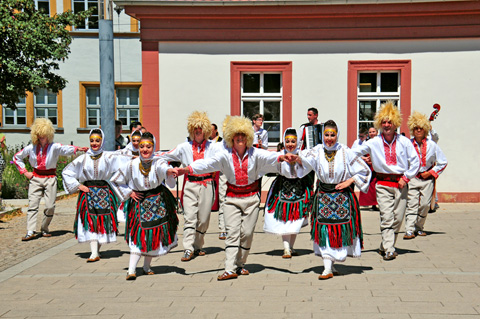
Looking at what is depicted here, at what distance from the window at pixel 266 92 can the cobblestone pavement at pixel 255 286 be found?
6308 millimetres

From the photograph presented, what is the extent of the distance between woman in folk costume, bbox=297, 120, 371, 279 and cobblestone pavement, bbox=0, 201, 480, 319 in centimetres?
36

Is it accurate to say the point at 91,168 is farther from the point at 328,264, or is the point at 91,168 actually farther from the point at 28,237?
the point at 328,264

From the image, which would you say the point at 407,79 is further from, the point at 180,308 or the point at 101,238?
the point at 180,308

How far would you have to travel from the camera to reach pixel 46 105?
27.8 metres

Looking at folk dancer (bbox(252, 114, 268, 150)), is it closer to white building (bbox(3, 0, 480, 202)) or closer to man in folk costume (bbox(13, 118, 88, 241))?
man in folk costume (bbox(13, 118, 88, 241))

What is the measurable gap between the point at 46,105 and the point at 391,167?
72.2 ft

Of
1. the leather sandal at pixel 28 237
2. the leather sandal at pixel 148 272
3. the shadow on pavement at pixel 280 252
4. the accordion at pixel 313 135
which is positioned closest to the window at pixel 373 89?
the accordion at pixel 313 135

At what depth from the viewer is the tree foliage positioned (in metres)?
16.4

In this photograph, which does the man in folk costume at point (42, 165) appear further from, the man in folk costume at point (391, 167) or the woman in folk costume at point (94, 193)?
the man in folk costume at point (391, 167)

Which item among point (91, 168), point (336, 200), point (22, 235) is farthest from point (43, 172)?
point (336, 200)

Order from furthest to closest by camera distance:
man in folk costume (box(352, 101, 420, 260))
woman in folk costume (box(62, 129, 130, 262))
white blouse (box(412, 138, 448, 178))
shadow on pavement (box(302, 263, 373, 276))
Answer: white blouse (box(412, 138, 448, 178))
woman in folk costume (box(62, 129, 130, 262))
man in folk costume (box(352, 101, 420, 260))
shadow on pavement (box(302, 263, 373, 276))

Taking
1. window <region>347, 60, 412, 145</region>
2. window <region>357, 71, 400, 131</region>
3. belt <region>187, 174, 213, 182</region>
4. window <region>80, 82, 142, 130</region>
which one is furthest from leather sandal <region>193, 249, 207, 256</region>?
window <region>80, 82, 142, 130</region>

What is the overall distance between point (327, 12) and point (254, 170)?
8771 millimetres

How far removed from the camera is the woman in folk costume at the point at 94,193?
8609 mm
